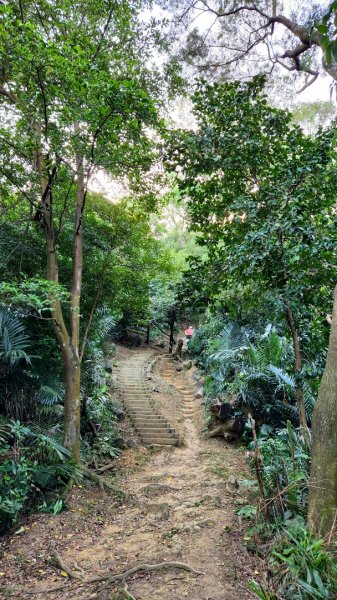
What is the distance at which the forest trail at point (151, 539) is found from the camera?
2.91m

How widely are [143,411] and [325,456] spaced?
724 centimetres

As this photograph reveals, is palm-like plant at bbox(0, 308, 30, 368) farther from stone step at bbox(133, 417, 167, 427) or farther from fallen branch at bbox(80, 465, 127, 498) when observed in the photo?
stone step at bbox(133, 417, 167, 427)

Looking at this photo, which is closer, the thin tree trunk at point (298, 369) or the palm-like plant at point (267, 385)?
the thin tree trunk at point (298, 369)

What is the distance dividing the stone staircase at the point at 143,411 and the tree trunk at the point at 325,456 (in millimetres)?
5748

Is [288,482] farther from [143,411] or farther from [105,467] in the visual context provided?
[143,411]

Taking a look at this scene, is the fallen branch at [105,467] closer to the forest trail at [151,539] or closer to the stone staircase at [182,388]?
the forest trail at [151,539]

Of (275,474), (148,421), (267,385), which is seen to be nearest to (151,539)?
(275,474)

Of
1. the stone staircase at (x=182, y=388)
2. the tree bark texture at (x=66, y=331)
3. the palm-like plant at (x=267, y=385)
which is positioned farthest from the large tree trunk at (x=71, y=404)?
the stone staircase at (x=182, y=388)

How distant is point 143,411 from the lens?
946 centimetres

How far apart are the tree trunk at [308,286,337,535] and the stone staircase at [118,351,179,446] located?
5748 millimetres

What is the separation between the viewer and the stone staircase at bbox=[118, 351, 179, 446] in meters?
8.30

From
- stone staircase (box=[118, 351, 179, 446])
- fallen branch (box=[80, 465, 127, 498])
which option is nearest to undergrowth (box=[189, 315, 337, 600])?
stone staircase (box=[118, 351, 179, 446])

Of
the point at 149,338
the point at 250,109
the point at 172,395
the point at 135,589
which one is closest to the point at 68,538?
the point at 135,589

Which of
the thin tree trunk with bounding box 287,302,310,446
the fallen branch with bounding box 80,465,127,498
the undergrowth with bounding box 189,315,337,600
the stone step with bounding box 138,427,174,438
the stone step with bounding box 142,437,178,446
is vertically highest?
the thin tree trunk with bounding box 287,302,310,446
